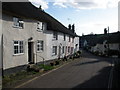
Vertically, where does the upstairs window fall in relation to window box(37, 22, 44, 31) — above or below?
below

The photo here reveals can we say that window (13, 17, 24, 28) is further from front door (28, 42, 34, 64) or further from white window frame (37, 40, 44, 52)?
white window frame (37, 40, 44, 52)

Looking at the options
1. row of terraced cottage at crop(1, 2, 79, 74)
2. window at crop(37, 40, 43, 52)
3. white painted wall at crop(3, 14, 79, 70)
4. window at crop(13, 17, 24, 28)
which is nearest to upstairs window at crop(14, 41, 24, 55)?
row of terraced cottage at crop(1, 2, 79, 74)

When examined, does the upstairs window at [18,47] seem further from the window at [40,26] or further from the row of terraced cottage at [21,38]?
the window at [40,26]

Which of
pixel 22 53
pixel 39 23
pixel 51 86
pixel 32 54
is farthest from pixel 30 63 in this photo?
pixel 51 86

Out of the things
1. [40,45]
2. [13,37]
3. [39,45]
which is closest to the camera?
[13,37]

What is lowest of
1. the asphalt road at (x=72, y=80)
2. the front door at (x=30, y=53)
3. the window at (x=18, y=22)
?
the asphalt road at (x=72, y=80)

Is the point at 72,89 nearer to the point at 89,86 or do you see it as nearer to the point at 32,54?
the point at 89,86

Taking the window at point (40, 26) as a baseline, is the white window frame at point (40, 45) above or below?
below

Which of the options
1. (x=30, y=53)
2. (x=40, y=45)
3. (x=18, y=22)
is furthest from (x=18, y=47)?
(x=40, y=45)

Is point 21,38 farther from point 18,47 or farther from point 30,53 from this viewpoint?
point 30,53

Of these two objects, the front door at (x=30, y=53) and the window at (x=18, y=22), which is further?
the front door at (x=30, y=53)

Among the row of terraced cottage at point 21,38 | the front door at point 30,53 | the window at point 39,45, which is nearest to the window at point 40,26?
the row of terraced cottage at point 21,38

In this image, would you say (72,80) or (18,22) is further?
(18,22)

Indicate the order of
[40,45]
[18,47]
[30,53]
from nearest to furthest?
[18,47] → [30,53] → [40,45]
